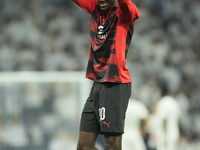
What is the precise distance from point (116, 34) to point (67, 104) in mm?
3076

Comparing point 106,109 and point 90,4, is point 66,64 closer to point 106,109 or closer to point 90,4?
point 90,4

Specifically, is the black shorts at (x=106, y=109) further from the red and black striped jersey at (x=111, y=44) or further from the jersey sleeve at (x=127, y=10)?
the jersey sleeve at (x=127, y=10)

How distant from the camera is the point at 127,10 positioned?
3.03 m

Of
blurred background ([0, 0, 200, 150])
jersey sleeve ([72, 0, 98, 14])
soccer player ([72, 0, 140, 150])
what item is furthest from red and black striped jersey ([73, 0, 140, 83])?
blurred background ([0, 0, 200, 150])

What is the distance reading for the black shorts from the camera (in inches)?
126

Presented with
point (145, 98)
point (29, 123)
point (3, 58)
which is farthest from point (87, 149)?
point (3, 58)

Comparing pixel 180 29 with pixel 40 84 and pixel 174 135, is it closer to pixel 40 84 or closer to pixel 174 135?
pixel 174 135

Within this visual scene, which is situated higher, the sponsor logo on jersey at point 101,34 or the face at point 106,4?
the face at point 106,4

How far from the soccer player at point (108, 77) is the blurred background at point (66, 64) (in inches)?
103

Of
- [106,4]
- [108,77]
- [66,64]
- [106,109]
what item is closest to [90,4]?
[106,4]

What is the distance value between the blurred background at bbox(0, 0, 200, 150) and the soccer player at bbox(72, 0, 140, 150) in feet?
8.61

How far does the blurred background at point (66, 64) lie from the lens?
5938mm

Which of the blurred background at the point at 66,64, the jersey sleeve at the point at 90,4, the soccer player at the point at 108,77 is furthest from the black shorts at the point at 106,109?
the blurred background at the point at 66,64

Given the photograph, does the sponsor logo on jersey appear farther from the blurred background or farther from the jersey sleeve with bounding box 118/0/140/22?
the blurred background
